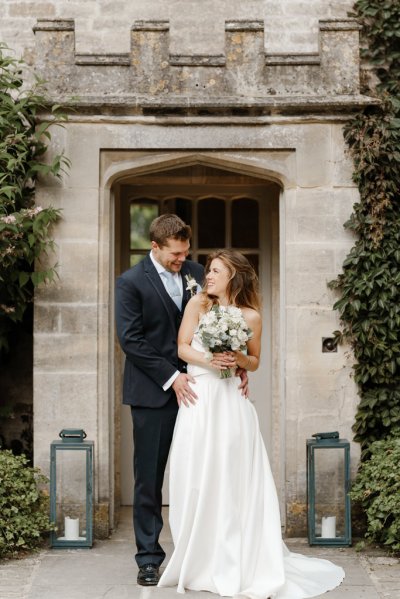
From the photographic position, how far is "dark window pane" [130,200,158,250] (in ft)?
27.1

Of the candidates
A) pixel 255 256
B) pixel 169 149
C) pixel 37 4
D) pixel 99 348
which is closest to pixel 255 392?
pixel 255 256

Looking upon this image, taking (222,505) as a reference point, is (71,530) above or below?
below

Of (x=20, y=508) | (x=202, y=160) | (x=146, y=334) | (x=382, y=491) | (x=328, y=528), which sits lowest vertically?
(x=328, y=528)

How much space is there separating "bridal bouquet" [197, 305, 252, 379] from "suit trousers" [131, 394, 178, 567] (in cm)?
54

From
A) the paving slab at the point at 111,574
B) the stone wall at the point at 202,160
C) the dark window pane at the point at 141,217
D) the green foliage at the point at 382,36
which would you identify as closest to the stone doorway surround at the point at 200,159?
the stone wall at the point at 202,160

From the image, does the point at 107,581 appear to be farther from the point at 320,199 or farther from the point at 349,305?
the point at 320,199

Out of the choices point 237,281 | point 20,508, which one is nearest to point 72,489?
point 20,508

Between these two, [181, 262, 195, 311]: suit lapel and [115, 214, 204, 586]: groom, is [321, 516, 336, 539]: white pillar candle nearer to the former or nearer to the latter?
[115, 214, 204, 586]: groom

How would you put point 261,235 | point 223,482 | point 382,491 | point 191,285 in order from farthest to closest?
1. point 261,235
2. point 382,491
3. point 191,285
4. point 223,482

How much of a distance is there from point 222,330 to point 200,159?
215cm

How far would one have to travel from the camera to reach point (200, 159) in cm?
710

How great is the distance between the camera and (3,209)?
21.8 ft

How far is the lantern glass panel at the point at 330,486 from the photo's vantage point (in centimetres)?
695

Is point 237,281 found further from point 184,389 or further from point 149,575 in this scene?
point 149,575
